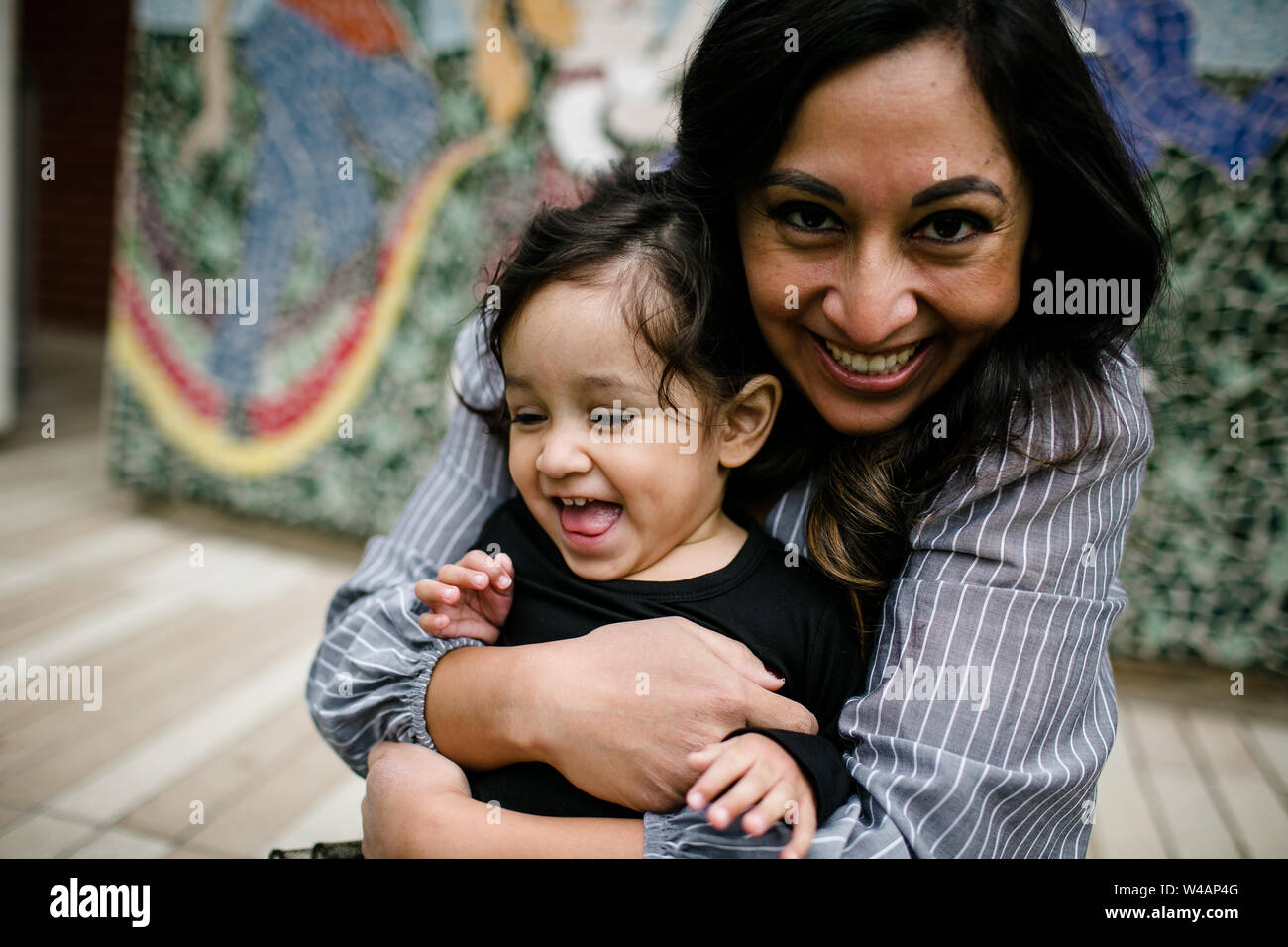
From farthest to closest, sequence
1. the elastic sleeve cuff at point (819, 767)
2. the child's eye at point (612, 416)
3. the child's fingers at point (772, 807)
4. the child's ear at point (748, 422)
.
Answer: the child's ear at point (748, 422)
the child's eye at point (612, 416)
the elastic sleeve cuff at point (819, 767)
the child's fingers at point (772, 807)

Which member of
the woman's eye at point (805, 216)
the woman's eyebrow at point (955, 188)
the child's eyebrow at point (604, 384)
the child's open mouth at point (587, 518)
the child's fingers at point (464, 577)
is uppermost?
the woman's eyebrow at point (955, 188)

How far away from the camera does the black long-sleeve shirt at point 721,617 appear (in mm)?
1338

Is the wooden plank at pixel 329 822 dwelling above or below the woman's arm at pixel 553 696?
below

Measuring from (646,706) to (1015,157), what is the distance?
2.70ft

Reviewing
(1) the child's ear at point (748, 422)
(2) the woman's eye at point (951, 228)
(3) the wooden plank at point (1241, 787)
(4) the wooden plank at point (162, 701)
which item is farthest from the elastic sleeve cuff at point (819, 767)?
(4) the wooden plank at point (162, 701)

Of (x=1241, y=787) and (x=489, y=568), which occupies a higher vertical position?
(x=489, y=568)

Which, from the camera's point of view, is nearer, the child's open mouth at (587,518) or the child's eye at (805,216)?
the child's eye at (805,216)

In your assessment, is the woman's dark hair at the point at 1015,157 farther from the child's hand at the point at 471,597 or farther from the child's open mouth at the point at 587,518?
the child's hand at the point at 471,597

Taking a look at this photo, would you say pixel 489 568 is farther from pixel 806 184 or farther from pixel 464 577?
pixel 806 184

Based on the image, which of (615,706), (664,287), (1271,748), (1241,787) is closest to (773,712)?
(615,706)

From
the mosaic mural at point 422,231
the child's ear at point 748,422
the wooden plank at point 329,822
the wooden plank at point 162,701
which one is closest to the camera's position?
the child's ear at point 748,422

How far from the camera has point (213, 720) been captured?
2961 millimetres

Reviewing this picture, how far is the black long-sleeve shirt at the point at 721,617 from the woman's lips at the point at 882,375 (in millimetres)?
269
